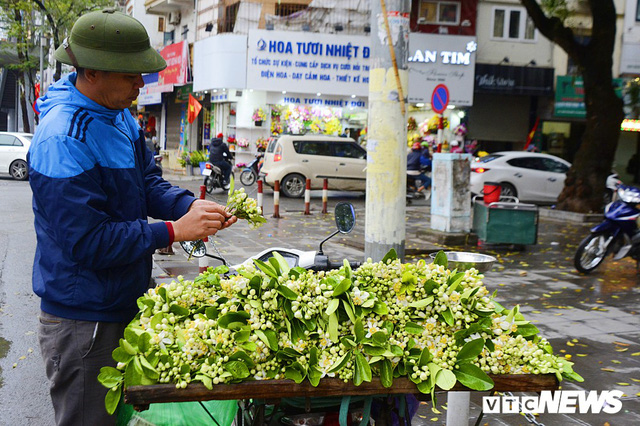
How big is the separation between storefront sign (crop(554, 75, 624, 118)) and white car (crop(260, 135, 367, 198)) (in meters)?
11.5

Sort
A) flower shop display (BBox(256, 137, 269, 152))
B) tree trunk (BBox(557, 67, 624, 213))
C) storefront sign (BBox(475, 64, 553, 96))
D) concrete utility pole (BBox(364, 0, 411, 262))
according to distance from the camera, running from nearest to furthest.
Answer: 1. concrete utility pole (BBox(364, 0, 411, 262))
2. tree trunk (BBox(557, 67, 624, 213))
3. flower shop display (BBox(256, 137, 269, 152))
4. storefront sign (BBox(475, 64, 553, 96))

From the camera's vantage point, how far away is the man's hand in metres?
2.38

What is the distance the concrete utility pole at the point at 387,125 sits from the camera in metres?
5.89

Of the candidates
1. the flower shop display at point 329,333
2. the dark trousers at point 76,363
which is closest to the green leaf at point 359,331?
A: the flower shop display at point 329,333

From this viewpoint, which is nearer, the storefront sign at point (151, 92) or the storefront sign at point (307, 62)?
the storefront sign at point (307, 62)

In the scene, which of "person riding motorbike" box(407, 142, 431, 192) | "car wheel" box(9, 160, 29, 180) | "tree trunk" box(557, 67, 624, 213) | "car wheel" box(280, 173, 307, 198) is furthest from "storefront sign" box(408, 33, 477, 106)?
"car wheel" box(9, 160, 29, 180)

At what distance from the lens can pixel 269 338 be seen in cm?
213

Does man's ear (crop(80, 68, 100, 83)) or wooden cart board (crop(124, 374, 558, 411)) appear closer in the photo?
wooden cart board (crop(124, 374, 558, 411))

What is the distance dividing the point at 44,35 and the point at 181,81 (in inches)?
369

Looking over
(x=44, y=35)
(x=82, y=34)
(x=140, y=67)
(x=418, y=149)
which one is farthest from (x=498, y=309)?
(x=44, y=35)

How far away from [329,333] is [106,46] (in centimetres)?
131

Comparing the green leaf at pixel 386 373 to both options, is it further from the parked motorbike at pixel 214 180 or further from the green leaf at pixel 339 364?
the parked motorbike at pixel 214 180

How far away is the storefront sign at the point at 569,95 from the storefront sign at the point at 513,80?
0.44m

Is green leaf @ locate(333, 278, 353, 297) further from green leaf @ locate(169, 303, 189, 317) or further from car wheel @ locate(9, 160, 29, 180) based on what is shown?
car wheel @ locate(9, 160, 29, 180)
